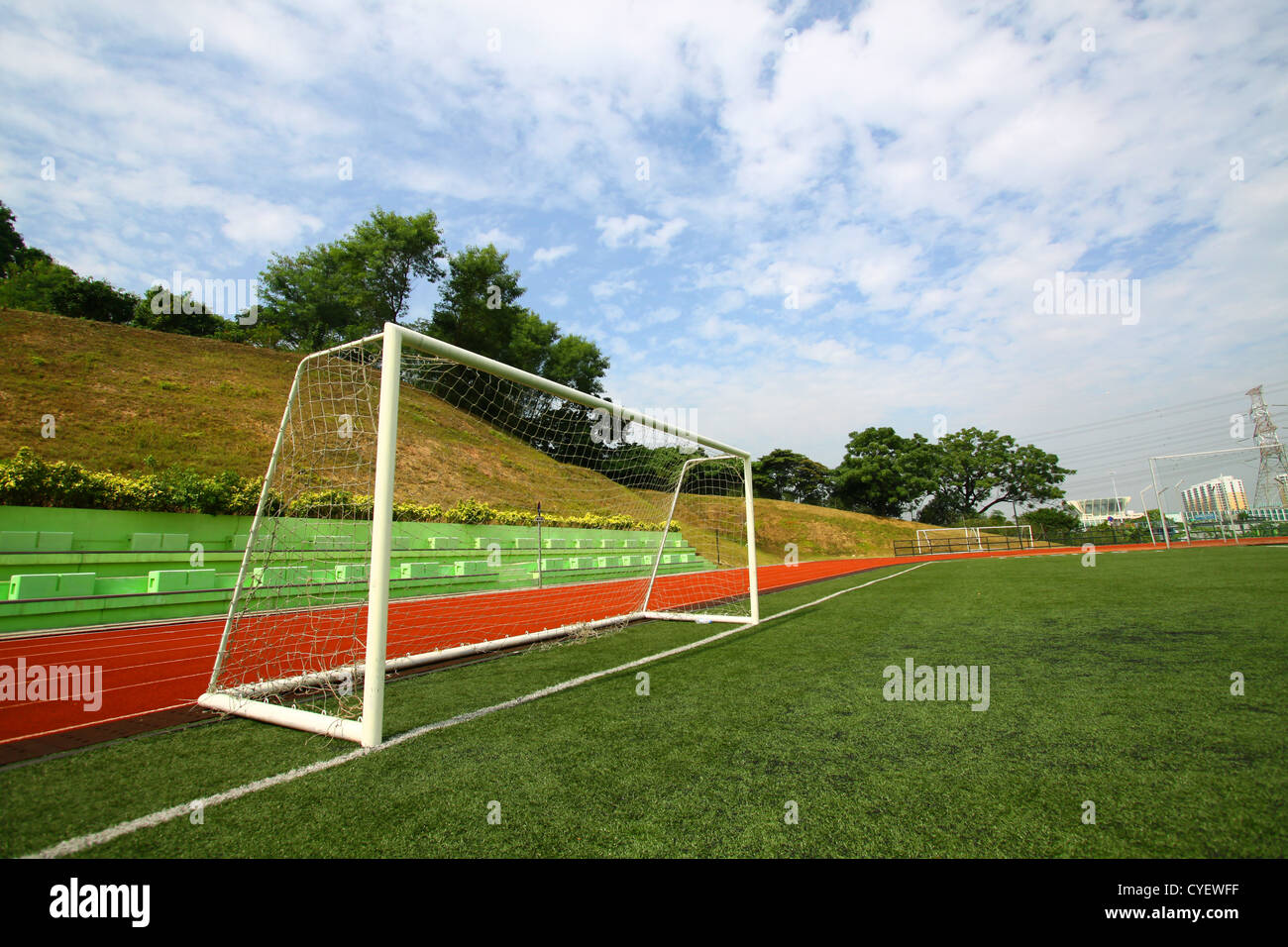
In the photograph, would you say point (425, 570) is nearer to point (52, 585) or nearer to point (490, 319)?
point (52, 585)

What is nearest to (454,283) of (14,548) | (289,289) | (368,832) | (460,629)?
(289,289)

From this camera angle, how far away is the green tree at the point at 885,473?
41.5 meters

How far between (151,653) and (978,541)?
3455 cm

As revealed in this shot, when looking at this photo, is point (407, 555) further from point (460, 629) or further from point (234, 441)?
point (234, 441)

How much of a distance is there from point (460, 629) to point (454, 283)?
32.5 m

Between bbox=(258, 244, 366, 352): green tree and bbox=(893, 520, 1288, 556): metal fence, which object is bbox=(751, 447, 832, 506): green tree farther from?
bbox=(258, 244, 366, 352): green tree

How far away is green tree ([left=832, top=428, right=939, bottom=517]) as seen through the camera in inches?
1635

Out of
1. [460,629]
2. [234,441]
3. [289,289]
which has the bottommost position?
[460,629]

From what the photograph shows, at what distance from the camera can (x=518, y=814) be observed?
6.53 ft

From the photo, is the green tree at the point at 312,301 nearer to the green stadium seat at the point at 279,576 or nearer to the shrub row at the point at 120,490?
the shrub row at the point at 120,490

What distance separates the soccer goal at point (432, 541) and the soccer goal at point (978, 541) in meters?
21.2

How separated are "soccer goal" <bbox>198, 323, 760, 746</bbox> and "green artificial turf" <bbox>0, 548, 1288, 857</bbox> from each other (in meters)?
0.62

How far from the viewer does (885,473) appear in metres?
41.6

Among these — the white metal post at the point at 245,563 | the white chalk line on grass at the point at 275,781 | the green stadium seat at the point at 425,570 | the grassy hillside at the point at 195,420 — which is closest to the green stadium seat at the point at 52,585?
the green stadium seat at the point at 425,570
